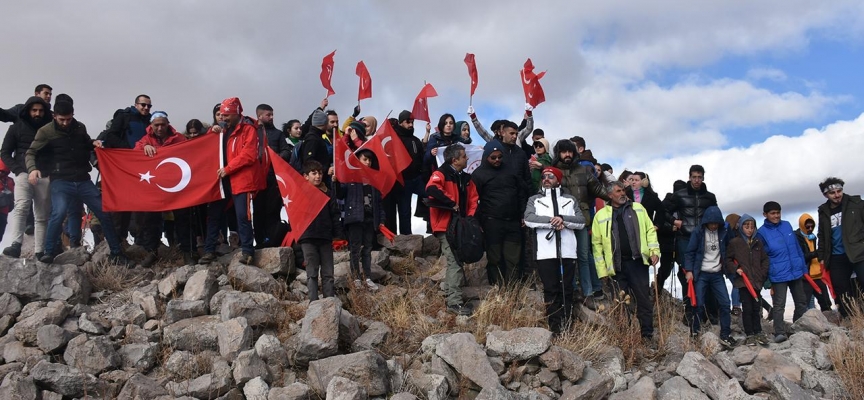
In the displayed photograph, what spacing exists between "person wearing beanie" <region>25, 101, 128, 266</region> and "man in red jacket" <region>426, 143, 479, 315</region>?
16.4 feet

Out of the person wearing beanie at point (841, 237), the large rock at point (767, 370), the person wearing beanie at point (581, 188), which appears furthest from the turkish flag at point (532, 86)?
the large rock at point (767, 370)

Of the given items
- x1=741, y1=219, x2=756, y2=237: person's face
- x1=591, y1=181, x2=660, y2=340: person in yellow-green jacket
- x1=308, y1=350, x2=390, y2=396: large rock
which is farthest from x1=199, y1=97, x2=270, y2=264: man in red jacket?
x1=741, y1=219, x2=756, y2=237: person's face

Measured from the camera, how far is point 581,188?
28.5 ft

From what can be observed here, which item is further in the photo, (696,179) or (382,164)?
(696,179)

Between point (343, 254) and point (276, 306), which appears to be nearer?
point (276, 306)

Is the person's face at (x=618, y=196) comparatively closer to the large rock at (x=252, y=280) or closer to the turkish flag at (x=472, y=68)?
the turkish flag at (x=472, y=68)

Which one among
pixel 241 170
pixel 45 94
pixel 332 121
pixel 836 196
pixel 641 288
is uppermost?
pixel 45 94

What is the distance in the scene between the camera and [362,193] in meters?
8.81

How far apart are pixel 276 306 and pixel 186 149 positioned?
330 cm

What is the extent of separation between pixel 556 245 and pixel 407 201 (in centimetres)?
414

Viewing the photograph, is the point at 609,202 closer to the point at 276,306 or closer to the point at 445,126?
the point at 445,126

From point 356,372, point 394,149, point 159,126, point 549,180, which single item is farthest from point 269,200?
point 356,372

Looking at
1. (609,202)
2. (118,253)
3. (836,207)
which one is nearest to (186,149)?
(118,253)

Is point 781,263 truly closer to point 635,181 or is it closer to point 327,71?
point 635,181
